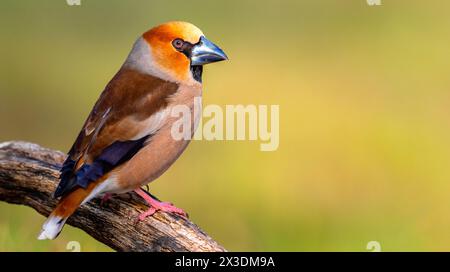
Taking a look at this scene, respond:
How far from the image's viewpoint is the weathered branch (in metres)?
4.27

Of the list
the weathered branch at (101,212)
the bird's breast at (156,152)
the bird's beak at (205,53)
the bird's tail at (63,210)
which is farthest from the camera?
the bird's beak at (205,53)

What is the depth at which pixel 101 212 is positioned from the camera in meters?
4.46

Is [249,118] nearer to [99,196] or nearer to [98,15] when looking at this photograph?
[99,196]

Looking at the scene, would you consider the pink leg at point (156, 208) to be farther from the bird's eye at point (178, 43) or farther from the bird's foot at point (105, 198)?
the bird's eye at point (178, 43)

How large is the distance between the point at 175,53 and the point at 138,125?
0.51m

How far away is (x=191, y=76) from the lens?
14.8 ft

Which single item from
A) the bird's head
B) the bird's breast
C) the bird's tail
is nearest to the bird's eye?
the bird's head

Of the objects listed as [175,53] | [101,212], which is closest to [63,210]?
[101,212]

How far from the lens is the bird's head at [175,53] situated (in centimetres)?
447

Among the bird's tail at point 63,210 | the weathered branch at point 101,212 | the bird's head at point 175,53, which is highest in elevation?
the bird's head at point 175,53

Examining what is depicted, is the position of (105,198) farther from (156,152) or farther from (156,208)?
(156,152)

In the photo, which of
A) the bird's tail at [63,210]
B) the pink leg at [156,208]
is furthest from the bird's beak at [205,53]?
the bird's tail at [63,210]

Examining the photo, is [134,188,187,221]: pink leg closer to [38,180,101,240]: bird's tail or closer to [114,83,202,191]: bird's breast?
[114,83,202,191]: bird's breast

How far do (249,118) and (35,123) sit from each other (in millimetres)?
2461
